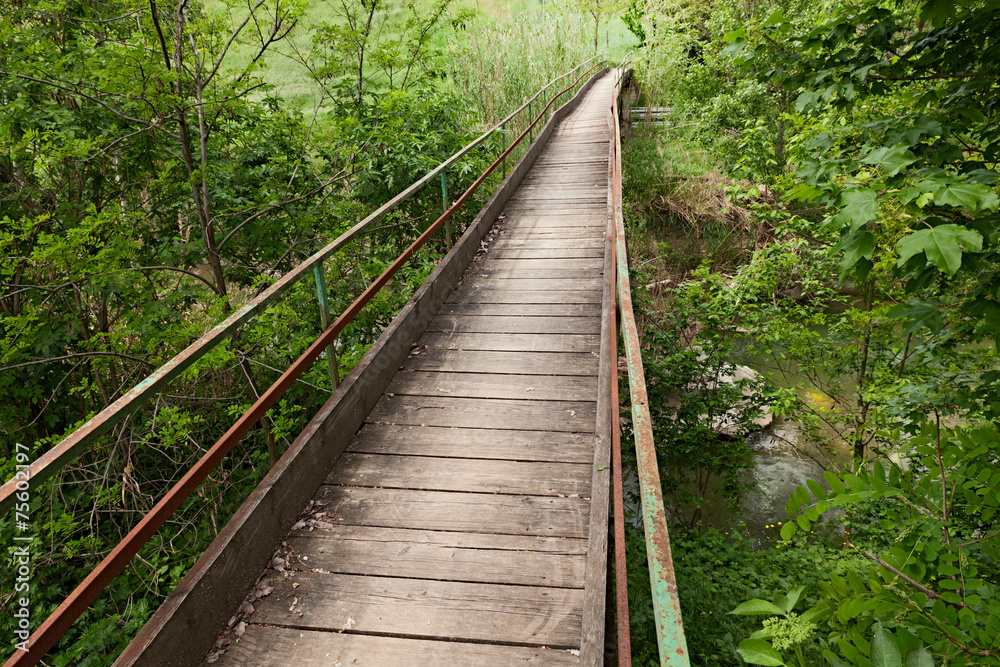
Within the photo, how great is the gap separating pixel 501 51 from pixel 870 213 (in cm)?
1341

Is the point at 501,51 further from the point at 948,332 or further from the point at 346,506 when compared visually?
the point at 346,506

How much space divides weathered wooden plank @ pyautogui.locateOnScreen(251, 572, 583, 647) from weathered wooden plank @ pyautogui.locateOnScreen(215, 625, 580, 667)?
0.12ft

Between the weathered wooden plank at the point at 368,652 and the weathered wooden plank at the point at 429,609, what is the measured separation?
4 centimetres

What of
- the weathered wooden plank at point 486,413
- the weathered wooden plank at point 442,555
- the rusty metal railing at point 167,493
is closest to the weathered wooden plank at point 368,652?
the weathered wooden plank at point 442,555

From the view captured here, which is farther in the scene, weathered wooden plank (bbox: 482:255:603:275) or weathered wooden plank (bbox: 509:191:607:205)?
weathered wooden plank (bbox: 509:191:607:205)

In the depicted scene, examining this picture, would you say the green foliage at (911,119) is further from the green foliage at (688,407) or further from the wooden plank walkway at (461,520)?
the green foliage at (688,407)

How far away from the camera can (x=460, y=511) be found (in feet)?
9.23

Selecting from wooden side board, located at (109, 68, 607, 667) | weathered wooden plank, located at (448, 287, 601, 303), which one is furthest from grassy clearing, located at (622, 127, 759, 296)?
wooden side board, located at (109, 68, 607, 667)

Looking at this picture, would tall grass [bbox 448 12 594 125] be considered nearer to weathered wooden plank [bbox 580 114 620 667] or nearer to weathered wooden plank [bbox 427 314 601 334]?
weathered wooden plank [bbox 427 314 601 334]

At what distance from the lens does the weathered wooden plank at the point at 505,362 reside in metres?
4.07

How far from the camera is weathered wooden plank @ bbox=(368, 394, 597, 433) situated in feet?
11.4

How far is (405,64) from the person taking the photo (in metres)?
8.28

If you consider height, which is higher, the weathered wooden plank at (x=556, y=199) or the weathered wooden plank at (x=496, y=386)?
the weathered wooden plank at (x=556, y=199)

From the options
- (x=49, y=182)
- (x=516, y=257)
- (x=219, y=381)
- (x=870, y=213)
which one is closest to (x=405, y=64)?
(x=516, y=257)
